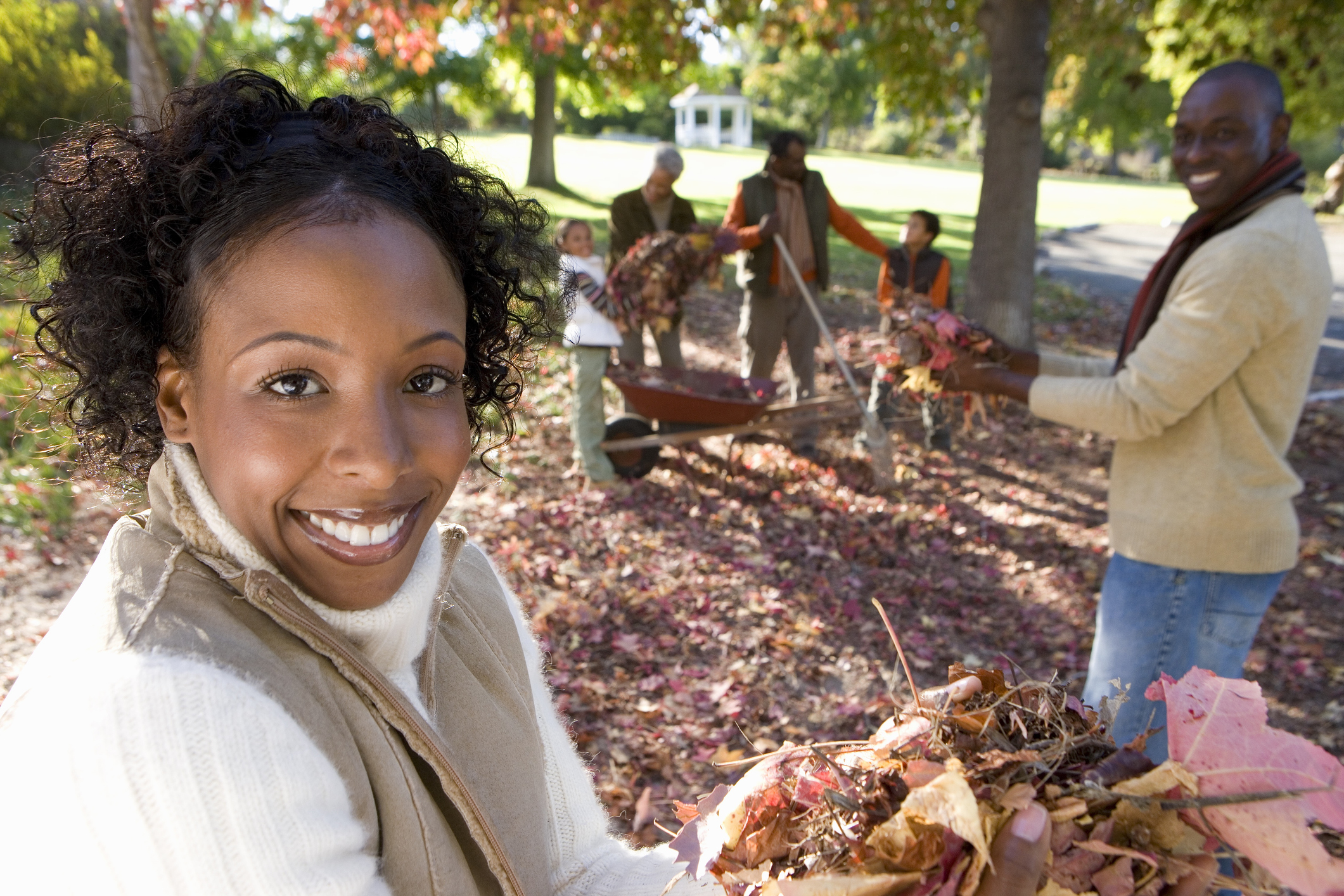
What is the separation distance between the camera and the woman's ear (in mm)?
1225

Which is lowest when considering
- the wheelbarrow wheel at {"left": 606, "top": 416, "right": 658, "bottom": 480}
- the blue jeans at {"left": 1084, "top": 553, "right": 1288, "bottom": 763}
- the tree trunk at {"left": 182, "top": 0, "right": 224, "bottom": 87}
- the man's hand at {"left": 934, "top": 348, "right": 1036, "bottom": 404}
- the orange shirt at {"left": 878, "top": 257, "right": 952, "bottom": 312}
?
the wheelbarrow wheel at {"left": 606, "top": 416, "right": 658, "bottom": 480}

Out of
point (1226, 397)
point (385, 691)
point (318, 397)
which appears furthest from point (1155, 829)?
point (1226, 397)

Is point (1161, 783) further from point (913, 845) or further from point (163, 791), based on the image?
point (163, 791)

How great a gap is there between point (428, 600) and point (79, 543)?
5.53 metres

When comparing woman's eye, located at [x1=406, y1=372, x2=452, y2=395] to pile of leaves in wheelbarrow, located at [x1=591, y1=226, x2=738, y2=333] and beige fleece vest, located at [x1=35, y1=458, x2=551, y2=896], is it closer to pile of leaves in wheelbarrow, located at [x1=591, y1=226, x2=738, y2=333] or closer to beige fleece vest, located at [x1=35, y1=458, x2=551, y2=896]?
beige fleece vest, located at [x1=35, y1=458, x2=551, y2=896]

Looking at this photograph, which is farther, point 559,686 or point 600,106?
point 600,106

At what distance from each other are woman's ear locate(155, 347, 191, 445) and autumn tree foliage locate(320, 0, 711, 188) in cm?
641

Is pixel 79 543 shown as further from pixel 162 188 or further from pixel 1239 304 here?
pixel 1239 304

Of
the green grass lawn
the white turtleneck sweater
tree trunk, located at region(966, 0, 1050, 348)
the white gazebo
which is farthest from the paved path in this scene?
the white gazebo

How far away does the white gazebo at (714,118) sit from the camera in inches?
2844

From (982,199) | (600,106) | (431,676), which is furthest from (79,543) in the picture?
(600,106)

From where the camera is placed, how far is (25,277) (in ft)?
5.04

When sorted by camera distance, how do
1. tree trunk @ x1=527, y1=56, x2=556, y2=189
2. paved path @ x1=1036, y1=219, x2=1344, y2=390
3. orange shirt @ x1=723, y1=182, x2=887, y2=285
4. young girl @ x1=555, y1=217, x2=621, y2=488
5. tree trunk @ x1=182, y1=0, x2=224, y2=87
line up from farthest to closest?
tree trunk @ x1=527, y1=56, x2=556, y2=189 < paved path @ x1=1036, y1=219, x2=1344, y2=390 < orange shirt @ x1=723, y1=182, x2=887, y2=285 < young girl @ x1=555, y1=217, x2=621, y2=488 < tree trunk @ x1=182, y1=0, x2=224, y2=87

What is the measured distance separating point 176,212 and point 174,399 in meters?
0.26
